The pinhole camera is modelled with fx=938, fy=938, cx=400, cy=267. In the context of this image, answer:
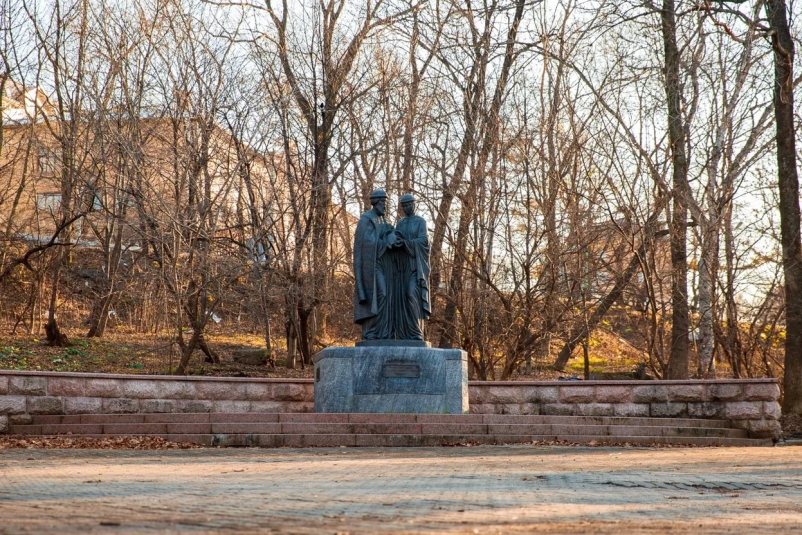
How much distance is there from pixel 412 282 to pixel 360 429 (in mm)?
3085

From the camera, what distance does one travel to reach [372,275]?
571 inches

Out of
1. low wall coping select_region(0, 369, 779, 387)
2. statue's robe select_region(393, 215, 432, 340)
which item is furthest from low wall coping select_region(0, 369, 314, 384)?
statue's robe select_region(393, 215, 432, 340)

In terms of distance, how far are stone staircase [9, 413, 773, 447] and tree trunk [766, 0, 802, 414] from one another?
4.10 m

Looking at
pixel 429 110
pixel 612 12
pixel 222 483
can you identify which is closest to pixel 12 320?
pixel 429 110

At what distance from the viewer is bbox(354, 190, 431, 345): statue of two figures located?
47.0 ft

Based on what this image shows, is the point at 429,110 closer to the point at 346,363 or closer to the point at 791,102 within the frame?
the point at 791,102

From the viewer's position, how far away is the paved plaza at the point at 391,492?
14.7ft

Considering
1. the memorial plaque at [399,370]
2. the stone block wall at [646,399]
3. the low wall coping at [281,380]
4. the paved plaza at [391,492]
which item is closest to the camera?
the paved plaza at [391,492]

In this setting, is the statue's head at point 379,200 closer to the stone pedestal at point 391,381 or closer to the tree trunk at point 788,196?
the stone pedestal at point 391,381

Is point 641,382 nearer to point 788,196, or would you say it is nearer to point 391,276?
point 391,276

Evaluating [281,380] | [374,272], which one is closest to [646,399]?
[374,272]

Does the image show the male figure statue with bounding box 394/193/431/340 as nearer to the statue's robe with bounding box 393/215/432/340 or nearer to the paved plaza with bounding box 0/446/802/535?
the statue's robe with bounding box 393/215/432/340

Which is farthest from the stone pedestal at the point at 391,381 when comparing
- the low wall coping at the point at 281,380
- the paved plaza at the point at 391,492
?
the paved plaza at the point at 391,492

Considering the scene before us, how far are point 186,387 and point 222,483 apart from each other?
737 cm
